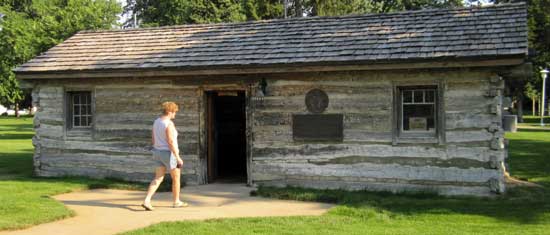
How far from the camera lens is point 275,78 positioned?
11875 mm

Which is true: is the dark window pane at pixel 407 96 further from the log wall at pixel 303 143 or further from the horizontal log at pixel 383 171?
the horizontal log at pixel 383 171

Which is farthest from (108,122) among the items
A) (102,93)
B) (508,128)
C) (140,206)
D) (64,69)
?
(508,128)

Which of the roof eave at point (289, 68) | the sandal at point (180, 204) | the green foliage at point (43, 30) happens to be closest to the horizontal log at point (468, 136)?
the roof eave at point (289, 68)

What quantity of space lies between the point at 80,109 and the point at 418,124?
7935 millimetres

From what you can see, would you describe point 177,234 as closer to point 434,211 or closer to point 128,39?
point 434,211

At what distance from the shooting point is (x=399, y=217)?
856 cm

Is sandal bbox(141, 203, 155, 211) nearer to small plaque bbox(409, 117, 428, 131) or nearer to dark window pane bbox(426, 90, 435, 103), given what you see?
small plaque bbox(409, 117, 428, 131)

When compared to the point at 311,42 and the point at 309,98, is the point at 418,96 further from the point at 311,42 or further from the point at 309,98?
the point at 311,42

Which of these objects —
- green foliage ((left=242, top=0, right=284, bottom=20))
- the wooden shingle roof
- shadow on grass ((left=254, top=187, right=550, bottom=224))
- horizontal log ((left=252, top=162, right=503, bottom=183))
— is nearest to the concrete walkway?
shadow on grass ((left=254, top=187, right=550, bottom=224))

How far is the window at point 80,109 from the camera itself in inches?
539

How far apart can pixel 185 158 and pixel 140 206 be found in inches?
117

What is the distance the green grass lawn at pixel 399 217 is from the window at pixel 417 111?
1.30 meters

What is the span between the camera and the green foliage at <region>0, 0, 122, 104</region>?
25031mm

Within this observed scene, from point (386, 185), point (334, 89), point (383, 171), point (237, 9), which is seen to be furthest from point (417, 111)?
point (237, 9)
